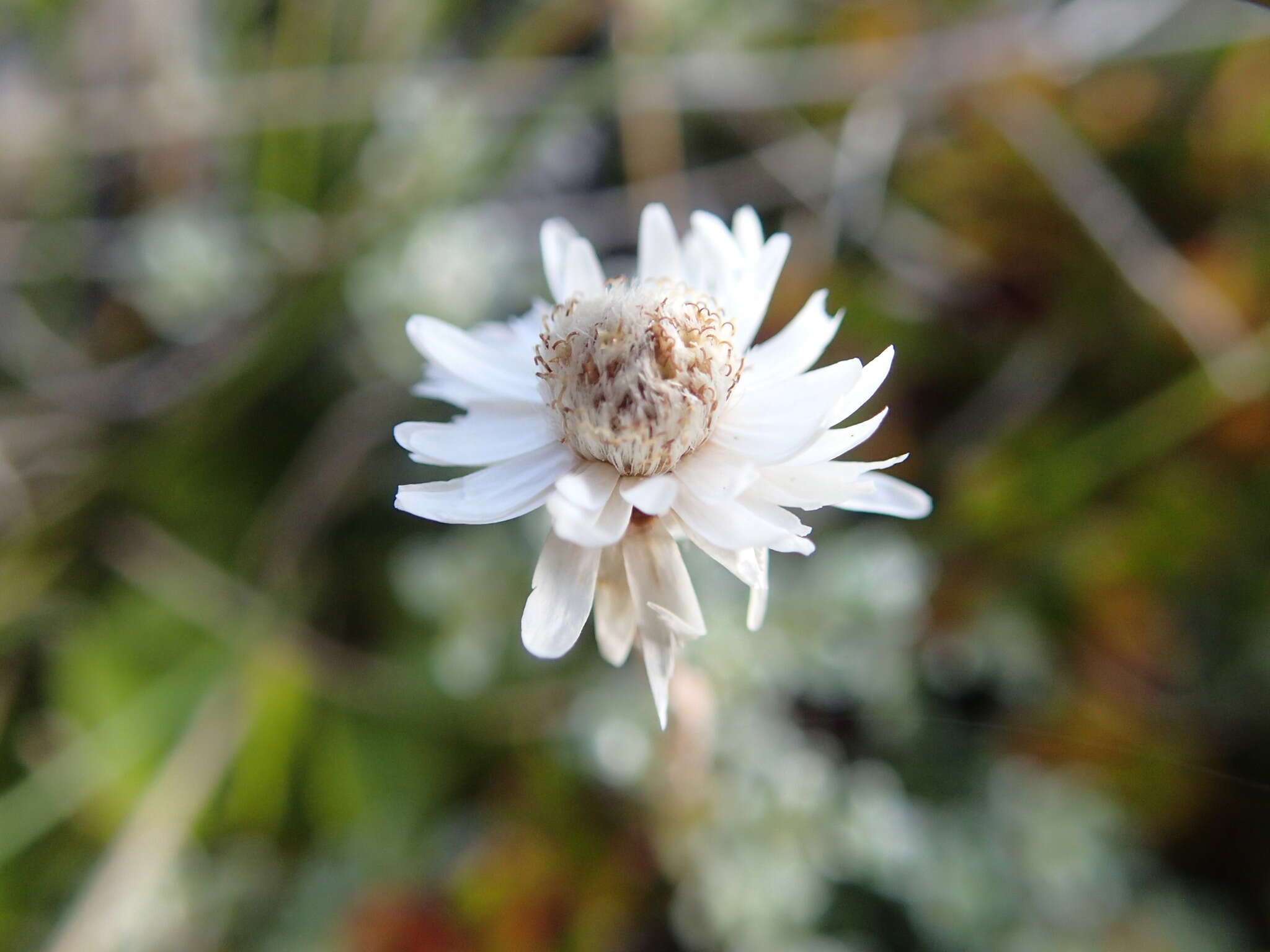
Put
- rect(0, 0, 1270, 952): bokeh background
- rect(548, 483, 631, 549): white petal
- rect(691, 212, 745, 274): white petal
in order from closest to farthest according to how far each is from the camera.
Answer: rect(548, 483, 631, 549): white petal, rect(691, 212, 745, 274): white petal, rect(0, 0, 1270, 952): bokeh background

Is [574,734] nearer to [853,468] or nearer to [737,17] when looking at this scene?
[853,468]

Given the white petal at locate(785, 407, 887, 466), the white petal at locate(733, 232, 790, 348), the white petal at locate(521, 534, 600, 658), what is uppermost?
the white petal at locate(733, 232, 790, 348)

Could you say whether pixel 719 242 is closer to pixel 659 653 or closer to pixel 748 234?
pixel 748 234

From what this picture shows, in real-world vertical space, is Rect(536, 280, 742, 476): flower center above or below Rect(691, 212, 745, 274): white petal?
below

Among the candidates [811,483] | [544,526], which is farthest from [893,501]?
[544,526]

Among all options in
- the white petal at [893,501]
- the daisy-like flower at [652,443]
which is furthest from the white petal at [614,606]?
the white petal at [893,501]

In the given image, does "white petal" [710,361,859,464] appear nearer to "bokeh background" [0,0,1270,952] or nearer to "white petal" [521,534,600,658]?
"white petal" [521,534,600,658]

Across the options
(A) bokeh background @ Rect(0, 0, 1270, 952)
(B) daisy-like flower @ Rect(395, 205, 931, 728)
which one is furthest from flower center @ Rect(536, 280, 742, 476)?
(A) bokeh background @ Rect(0, 0, 1270, 952)
